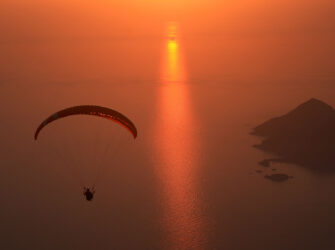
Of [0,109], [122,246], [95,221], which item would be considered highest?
[0,109]

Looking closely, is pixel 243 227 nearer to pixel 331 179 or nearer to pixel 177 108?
pixel 331 179

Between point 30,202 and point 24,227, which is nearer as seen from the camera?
point 24,227

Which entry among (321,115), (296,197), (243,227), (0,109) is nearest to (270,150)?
(321,115)

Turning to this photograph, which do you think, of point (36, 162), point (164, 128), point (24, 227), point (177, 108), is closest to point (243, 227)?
point (24, 227)

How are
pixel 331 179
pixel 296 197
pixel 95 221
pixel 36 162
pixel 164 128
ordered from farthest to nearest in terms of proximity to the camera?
pixel 164 128 < pixel 36 162 < pixel 331 179 < pixel 296 197 < pixel 95 221

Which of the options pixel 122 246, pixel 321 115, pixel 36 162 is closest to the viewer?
pixel 122 246

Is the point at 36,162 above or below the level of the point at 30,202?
above

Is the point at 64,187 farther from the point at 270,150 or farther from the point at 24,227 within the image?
the point at 270,150
